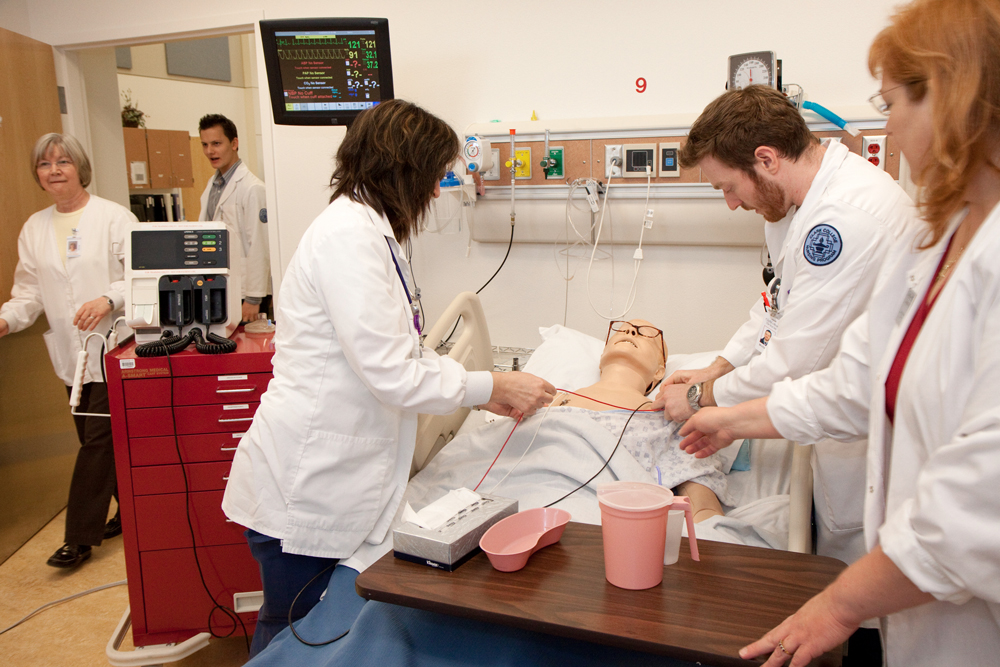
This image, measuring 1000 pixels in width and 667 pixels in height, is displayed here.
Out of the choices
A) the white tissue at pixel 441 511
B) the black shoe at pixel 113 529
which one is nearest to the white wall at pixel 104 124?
the black shoe at pixel 113 529

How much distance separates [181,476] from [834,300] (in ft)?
6.35

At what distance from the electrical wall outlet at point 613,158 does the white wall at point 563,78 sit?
19 centimetres

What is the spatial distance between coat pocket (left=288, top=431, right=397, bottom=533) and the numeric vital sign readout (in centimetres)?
178

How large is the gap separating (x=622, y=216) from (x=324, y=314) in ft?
5.79

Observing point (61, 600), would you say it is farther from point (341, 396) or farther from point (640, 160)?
point (640, 160)

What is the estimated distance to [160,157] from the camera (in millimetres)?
7281

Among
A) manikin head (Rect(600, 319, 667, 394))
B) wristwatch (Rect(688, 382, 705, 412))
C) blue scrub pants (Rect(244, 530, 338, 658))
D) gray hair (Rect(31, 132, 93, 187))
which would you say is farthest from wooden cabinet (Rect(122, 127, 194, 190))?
wristwatch (Rect(688, 382, 705, 412))

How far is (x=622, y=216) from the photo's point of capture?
3.04 m

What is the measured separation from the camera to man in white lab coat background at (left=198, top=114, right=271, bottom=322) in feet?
12.5

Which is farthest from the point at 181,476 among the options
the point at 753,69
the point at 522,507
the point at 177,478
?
the point at 753,69

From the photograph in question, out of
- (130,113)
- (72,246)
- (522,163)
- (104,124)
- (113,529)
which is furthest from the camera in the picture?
(130,113)

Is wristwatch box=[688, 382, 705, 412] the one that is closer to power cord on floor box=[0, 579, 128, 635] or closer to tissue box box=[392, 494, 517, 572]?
tissue box box=[392, 494, 517, 572]

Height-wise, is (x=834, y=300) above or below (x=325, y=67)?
below

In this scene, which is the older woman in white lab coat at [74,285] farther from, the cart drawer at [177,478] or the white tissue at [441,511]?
the white tissue at [441,511]
